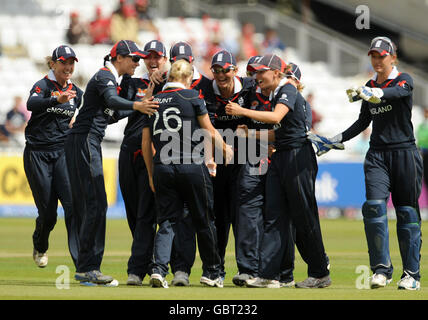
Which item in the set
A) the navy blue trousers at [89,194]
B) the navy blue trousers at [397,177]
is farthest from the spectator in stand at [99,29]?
the navy blue trousers at [397,177]

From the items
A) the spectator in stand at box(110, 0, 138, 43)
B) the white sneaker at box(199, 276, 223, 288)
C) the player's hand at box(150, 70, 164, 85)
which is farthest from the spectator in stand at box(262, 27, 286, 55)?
the white sneaker at box(199, 276, 223, 288)

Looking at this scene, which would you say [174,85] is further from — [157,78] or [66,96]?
[66,96]

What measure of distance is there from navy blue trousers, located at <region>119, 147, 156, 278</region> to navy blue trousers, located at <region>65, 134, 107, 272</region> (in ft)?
1.32

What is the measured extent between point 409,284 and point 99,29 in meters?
22.4

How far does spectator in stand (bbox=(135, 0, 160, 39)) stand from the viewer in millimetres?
31391

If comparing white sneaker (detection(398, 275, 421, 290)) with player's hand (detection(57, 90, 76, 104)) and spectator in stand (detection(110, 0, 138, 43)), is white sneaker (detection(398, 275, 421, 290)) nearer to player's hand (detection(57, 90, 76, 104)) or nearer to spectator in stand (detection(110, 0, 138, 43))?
A: player's hand (detection(57, 90, 76, 104))

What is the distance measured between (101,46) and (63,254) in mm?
16860

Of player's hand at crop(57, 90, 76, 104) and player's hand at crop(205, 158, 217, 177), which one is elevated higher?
player's hand at crop(57, 90, 76, 104)

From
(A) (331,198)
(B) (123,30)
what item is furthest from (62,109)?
(B) (123,30)

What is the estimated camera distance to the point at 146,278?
38.7 feet

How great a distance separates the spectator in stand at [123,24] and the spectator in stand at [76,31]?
1221 mm

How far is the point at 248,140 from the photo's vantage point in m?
11.1

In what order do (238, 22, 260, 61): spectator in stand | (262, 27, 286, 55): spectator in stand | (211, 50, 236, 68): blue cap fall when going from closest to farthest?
(211, 50, 236, 68): blue cap < (238, 22, 260, 61): spectator in stand < (262, 27, 286, 55): spectator in stand
